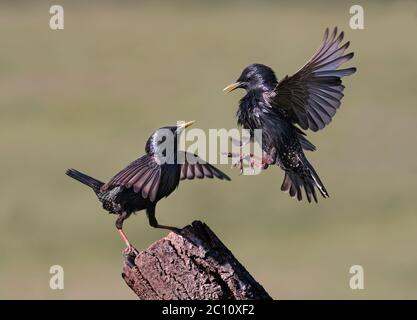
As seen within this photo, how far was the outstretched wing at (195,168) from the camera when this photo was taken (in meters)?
10.9

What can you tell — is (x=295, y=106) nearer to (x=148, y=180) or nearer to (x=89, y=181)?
(x=89, y=181)

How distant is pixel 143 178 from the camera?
1085 cm

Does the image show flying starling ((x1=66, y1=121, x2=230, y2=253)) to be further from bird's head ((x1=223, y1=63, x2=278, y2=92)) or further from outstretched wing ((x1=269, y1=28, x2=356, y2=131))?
bird's head ((x1=223, y1=63, x2=278, y2=92))

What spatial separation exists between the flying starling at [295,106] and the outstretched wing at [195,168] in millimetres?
1538

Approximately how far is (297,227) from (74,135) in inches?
203

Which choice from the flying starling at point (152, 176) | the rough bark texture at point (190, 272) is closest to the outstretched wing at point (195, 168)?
the flying starling at point (152, 176)

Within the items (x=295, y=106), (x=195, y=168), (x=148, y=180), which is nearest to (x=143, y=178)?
(x=148, y=180)

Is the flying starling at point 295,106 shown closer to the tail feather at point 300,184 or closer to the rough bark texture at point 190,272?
the tail feather at point 300,184

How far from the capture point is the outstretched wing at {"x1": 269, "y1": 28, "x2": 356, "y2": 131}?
12266 mm

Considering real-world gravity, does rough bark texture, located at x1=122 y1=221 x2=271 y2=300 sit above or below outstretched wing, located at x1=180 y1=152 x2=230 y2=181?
below

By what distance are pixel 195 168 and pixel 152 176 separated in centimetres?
34

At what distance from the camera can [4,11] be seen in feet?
114

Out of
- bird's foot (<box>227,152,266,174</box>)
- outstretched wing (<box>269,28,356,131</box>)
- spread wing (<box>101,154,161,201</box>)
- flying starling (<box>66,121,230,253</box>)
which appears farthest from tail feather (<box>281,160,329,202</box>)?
spread wing (<box>101,154,161,201</box>)

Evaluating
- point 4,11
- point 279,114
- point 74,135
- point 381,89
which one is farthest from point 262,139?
point 4,11
